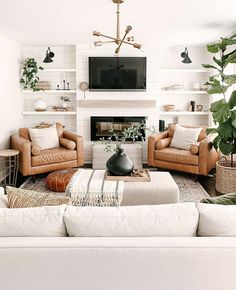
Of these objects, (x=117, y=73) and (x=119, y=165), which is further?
(x=117, y=73)

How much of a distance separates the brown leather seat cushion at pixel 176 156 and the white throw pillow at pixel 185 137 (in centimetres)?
13

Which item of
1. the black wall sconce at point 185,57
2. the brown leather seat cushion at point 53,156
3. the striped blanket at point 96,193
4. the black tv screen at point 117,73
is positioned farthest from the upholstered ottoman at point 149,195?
the black wall sconce at point 185,57

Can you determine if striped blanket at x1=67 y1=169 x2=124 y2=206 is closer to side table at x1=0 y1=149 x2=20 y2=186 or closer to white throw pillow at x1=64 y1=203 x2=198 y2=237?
white throw pillow at x1=64 y1=203 x2=198 y2=237

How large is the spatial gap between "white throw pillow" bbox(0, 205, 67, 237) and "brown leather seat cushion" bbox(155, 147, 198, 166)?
382 cm

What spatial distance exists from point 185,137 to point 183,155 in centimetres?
50

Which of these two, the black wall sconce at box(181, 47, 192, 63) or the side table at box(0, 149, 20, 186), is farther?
the black wall sconce at box(181, 47, 192, 63)

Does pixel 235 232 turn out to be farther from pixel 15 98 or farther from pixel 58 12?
pixel 15 98

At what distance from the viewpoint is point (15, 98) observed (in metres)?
6.38

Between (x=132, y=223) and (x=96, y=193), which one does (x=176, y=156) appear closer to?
(x=96, y=193)

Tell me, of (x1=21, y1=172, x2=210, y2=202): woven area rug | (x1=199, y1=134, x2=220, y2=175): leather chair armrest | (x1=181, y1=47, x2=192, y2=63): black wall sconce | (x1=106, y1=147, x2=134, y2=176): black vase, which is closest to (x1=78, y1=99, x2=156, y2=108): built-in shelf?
(x1=181, y1=47, x2=192, y2=63): black wall sconce

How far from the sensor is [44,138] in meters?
5.90

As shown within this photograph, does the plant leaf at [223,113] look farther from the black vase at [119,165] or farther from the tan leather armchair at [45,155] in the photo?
the tan leather armchair at [45,155]

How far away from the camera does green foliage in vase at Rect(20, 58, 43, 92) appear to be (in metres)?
6.52

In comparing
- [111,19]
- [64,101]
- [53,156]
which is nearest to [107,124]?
[64,101]
